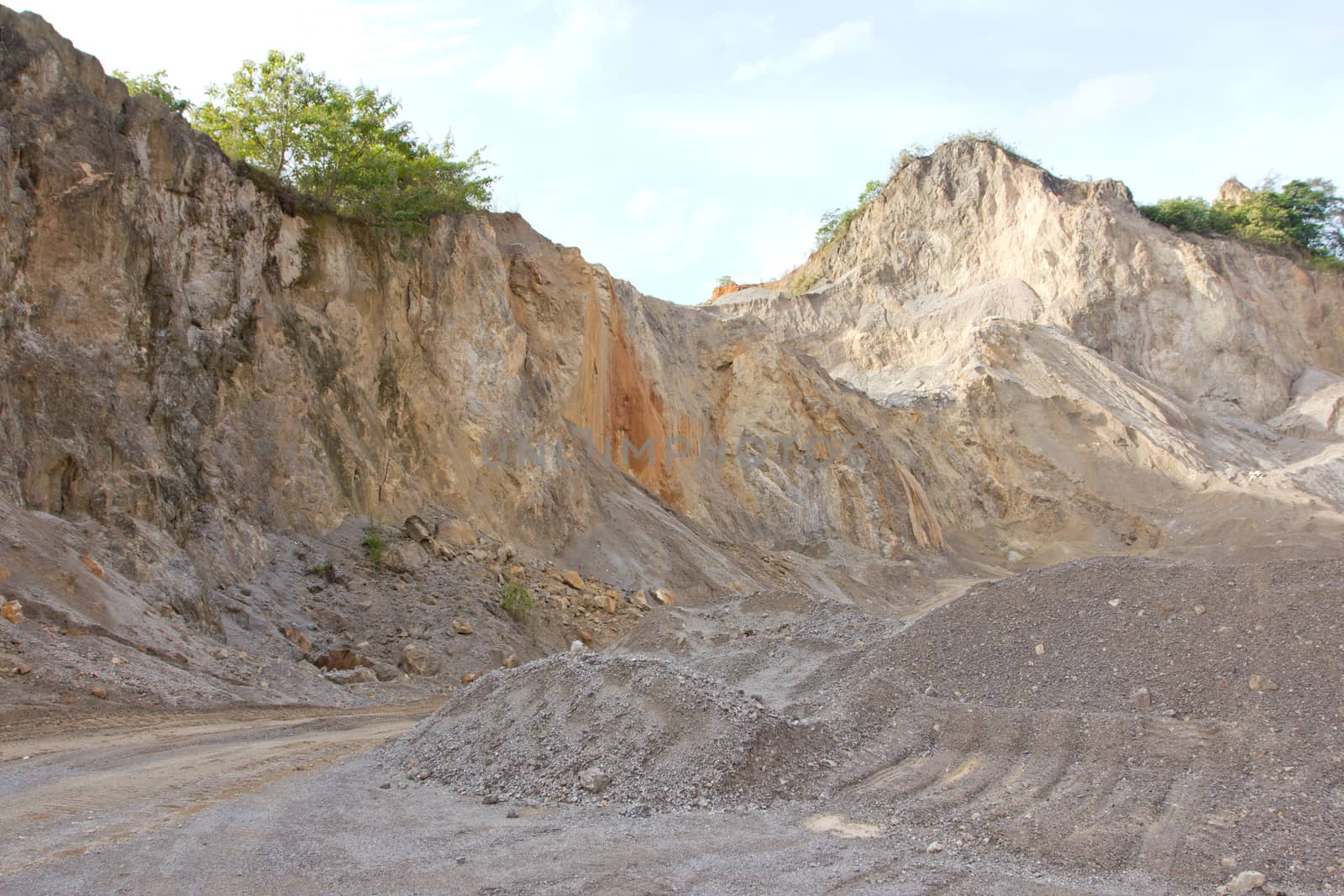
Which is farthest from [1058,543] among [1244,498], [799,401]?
[799,401]

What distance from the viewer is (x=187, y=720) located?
9.93m

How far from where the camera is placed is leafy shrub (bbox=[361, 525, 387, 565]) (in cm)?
1579

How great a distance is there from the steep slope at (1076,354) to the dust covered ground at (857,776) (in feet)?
74.4

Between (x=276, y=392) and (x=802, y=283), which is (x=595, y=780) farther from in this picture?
(x=802, y=283)

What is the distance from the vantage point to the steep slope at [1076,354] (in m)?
32.0

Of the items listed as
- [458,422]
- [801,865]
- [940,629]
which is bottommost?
[801,865]

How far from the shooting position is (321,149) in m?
19.7

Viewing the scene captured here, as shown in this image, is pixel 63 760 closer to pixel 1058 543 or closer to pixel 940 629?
pixel 940 629

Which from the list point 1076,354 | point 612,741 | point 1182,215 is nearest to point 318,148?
point 612,741

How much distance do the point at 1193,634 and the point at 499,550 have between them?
1199 cm

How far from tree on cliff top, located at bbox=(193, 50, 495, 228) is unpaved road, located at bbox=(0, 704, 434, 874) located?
11.4 m

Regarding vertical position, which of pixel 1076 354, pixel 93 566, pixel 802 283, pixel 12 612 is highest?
pixel 802 283

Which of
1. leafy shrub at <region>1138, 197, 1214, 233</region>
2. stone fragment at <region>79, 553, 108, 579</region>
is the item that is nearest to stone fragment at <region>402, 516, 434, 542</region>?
stone fragment at <region>79, 553, 108, 579</region>

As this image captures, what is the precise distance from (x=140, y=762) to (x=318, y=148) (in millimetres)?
14556
